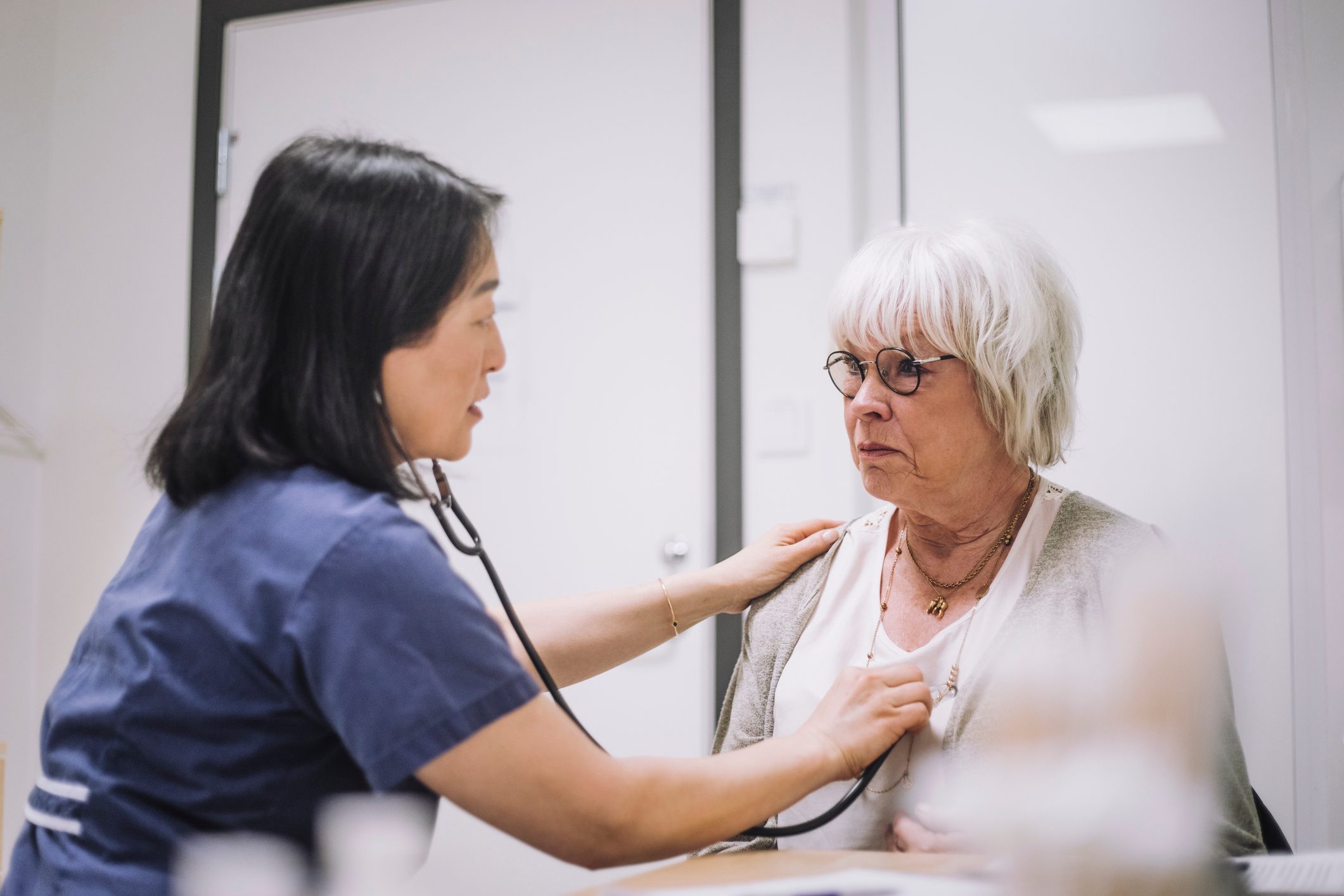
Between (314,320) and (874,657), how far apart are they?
0.75 meters

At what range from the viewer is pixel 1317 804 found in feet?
5.05

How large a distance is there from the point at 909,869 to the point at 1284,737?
104cm

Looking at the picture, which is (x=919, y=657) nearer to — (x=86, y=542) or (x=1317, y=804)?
(x=1317, y=804)

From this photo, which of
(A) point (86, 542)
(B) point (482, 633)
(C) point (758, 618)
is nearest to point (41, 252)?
(A) point (86, 542)

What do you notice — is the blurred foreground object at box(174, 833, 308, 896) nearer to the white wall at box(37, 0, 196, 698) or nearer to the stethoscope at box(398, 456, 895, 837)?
the stethoscope at box(398, 456, 895, 837)

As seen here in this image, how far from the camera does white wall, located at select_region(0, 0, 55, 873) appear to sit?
236 cm

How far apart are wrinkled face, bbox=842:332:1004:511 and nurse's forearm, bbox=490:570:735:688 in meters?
0.30

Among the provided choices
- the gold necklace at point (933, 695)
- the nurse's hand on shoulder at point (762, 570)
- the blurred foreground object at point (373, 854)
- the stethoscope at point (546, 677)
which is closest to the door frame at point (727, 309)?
the nurse's hand on shoulder at point (762, 570)

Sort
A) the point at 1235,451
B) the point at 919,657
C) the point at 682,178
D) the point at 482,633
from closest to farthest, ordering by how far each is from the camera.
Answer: the point at 482,633
the point at 919,657
the point at 1235,451
the point at 682,178

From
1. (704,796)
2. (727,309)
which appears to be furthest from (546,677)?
(727,309)

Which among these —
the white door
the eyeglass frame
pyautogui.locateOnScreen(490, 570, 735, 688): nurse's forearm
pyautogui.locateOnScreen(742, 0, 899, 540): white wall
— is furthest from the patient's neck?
the white door

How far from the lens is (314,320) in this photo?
89cm

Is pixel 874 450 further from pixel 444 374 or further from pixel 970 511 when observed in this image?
pixel 444 374

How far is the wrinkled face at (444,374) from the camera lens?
0.93 metres
